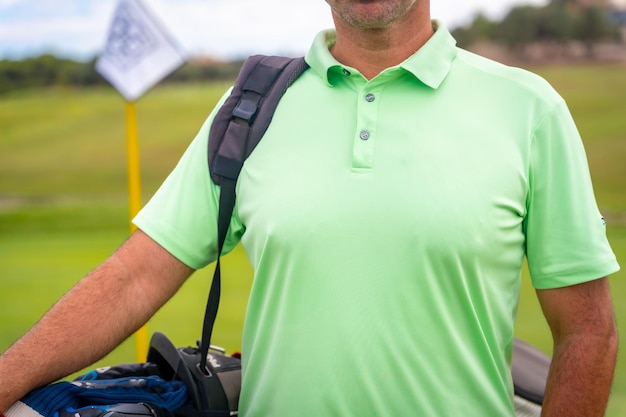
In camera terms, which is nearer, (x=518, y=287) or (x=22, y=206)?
(x=518, y=287)

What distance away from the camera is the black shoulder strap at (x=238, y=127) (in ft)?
5.16

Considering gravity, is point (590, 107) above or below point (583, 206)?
below

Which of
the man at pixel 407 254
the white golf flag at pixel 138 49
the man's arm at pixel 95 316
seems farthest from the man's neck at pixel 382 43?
the white golf flag at pixel 138 49

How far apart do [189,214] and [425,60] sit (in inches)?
19.2

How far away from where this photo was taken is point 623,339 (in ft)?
16.7

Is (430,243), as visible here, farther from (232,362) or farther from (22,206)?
(22,206)

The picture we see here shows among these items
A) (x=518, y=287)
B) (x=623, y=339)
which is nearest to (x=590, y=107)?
(x=623, y=339)

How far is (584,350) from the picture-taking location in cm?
146

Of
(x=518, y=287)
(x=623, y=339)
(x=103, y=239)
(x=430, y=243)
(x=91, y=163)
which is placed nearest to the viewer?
(x=430, y=243)

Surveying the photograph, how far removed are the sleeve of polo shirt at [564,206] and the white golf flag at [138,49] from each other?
2620mm

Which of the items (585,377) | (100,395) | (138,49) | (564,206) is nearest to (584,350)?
(585,377)

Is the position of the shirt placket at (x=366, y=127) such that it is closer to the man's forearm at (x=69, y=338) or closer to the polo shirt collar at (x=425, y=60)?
the polo shirt collar at (x=425, y=60)

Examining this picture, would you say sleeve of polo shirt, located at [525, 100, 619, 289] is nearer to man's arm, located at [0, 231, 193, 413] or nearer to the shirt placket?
the shirt placket

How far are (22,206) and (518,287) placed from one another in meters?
9.63
